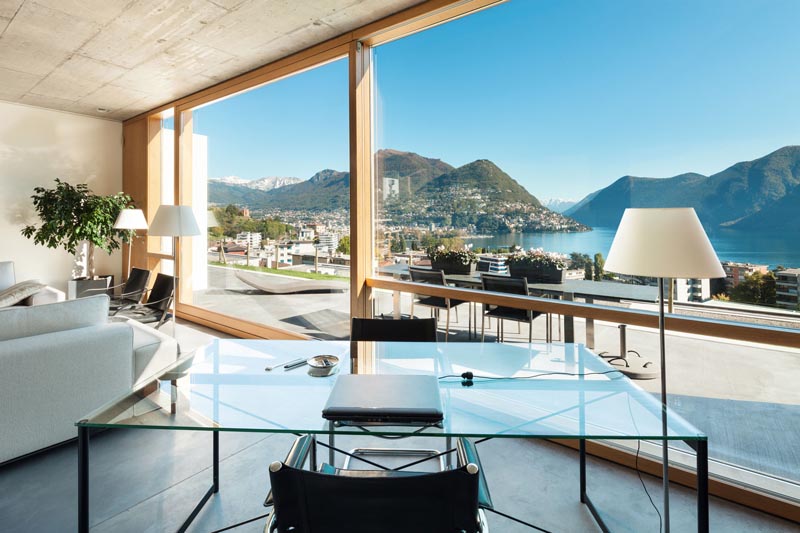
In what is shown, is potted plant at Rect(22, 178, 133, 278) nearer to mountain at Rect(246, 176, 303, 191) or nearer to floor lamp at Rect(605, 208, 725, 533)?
mountain at Rect(246, 176, 303, 191)

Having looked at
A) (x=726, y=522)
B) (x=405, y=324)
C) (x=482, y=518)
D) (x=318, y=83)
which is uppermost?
(x=318, y=83)

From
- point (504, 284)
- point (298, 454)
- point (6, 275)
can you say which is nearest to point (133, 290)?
point (6, 275)

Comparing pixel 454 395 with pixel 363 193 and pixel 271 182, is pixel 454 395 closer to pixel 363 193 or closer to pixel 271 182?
pixel 363 193

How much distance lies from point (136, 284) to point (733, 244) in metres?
5.50

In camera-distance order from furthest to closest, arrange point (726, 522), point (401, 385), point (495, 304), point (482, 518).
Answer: point (495, 304) → point (726, 522) → point (401, 385) → point (482, 518)

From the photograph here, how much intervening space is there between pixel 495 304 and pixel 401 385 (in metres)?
1.49

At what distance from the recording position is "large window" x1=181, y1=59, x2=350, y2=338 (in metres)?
3.88

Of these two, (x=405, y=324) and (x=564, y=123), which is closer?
(x=405, y=324)

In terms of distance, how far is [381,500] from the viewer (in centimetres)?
86

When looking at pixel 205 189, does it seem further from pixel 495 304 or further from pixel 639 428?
pixel 639 428

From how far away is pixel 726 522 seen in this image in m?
1.84

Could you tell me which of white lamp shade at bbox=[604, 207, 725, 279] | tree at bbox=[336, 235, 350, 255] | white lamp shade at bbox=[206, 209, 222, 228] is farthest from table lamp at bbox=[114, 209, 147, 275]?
white lamp shade at bbox=[604, 207, 725, 279]

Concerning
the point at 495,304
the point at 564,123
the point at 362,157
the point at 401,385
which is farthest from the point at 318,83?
the point at 401,385

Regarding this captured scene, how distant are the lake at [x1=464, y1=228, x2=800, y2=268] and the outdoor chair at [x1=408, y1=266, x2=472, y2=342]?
73cm
